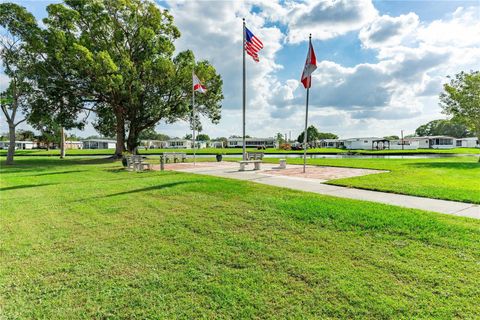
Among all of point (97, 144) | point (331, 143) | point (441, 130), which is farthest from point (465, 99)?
point (441, 130)

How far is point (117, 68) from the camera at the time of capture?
20.5m

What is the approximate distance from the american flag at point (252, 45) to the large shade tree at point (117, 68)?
1047 cm

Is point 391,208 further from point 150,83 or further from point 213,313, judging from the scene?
point 150,83

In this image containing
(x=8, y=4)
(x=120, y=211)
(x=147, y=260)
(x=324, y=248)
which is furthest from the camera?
(x=8, y=4)

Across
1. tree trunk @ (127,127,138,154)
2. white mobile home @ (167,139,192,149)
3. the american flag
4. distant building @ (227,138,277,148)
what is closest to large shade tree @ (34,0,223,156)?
tree trunk @ (127,127,138,154)

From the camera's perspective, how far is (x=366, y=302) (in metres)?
2.73

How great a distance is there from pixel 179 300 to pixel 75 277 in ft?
4.66

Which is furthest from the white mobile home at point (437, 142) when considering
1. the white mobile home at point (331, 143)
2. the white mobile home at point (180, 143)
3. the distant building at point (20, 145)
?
the distant building at point (20, 145)

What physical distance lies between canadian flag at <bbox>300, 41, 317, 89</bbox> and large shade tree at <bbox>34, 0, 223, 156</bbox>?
46.6 feet

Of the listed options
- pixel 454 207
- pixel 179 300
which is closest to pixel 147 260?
pixel 179 300

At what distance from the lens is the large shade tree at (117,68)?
20469 millimetres

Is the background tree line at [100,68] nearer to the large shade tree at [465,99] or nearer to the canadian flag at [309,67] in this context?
the canadian flag at [309,67]

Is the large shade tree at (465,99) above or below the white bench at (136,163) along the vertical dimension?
above

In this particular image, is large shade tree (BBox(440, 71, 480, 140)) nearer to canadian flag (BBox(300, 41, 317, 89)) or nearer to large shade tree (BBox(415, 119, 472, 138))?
canadian flag (BBox(300, 41, 317, 89))
